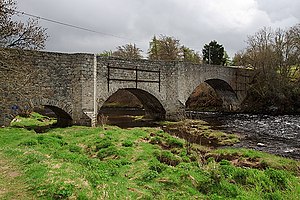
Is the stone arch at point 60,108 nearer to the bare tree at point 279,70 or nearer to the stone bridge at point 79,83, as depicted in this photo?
the stone bridge at point 79,83

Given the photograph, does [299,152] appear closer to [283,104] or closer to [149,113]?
[149,113]

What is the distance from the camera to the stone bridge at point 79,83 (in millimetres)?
13445

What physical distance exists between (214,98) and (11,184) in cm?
3456

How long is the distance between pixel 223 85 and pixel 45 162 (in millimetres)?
28195

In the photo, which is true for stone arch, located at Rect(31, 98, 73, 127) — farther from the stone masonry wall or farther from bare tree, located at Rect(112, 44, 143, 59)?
bare tree, located at Rect(112, 44, 143, 59)

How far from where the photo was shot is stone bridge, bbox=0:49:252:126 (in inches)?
529

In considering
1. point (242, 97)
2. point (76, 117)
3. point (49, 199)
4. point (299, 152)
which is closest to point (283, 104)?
point (242, 97)

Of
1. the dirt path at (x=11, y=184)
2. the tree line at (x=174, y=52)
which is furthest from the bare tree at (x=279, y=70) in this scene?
the dirt path at (x=11, y=184)

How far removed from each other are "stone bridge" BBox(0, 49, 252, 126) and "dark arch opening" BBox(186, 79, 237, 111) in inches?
373

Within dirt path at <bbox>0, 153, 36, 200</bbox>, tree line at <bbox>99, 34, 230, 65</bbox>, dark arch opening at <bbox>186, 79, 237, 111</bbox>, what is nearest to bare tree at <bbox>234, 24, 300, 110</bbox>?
dark arch opening at <bbox>186, 79, 237, 111</bbox>

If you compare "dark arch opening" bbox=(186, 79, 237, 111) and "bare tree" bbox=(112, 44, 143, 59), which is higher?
"bare tree" bbox=(112, 44, 143, 59)

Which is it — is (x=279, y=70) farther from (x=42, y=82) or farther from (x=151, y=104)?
(x=42, y=82)

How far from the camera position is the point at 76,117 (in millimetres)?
15641

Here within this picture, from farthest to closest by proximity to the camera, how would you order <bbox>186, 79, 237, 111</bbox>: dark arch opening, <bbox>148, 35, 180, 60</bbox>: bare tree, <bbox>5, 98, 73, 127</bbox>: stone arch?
Answer: 1. <bbox>148, 35, 180, 60</bbox>: bare tree
2. <bbox>186, 79, 237, 111</bbox>: dark arch opening
3. <bbox>5, 98, 73, 127</bbox>: stone arch
